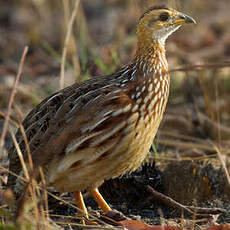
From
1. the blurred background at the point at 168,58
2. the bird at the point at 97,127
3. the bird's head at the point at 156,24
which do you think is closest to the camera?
the bird at the point at 97,127

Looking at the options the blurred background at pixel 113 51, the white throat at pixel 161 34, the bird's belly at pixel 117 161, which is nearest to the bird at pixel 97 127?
the bird's belly at pixel 117 161

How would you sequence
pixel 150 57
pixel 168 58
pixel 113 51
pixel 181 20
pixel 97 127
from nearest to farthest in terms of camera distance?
pixel 97 127 < pixel 150 57 < pixel 181 20 < pixel 113 51 < pixel 168 58

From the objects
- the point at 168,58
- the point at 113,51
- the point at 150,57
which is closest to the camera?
the point at 150,57

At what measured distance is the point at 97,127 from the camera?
427 centimetres

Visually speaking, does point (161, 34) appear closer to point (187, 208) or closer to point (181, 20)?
point (181, 20)

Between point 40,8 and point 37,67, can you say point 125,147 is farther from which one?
point 40,8

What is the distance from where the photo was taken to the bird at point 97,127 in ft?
14.0

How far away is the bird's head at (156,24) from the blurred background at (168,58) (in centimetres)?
52

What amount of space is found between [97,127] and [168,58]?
217 inches

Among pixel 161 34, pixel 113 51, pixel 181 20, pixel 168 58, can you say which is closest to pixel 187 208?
pixel 161 34

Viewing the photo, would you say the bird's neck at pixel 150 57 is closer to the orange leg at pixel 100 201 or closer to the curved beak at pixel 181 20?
the curved beak at pixel 181 20

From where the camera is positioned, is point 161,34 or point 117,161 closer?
point 117,161

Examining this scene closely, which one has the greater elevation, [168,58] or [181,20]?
[181,20]

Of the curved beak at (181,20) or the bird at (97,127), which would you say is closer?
the bird at (97,127)
